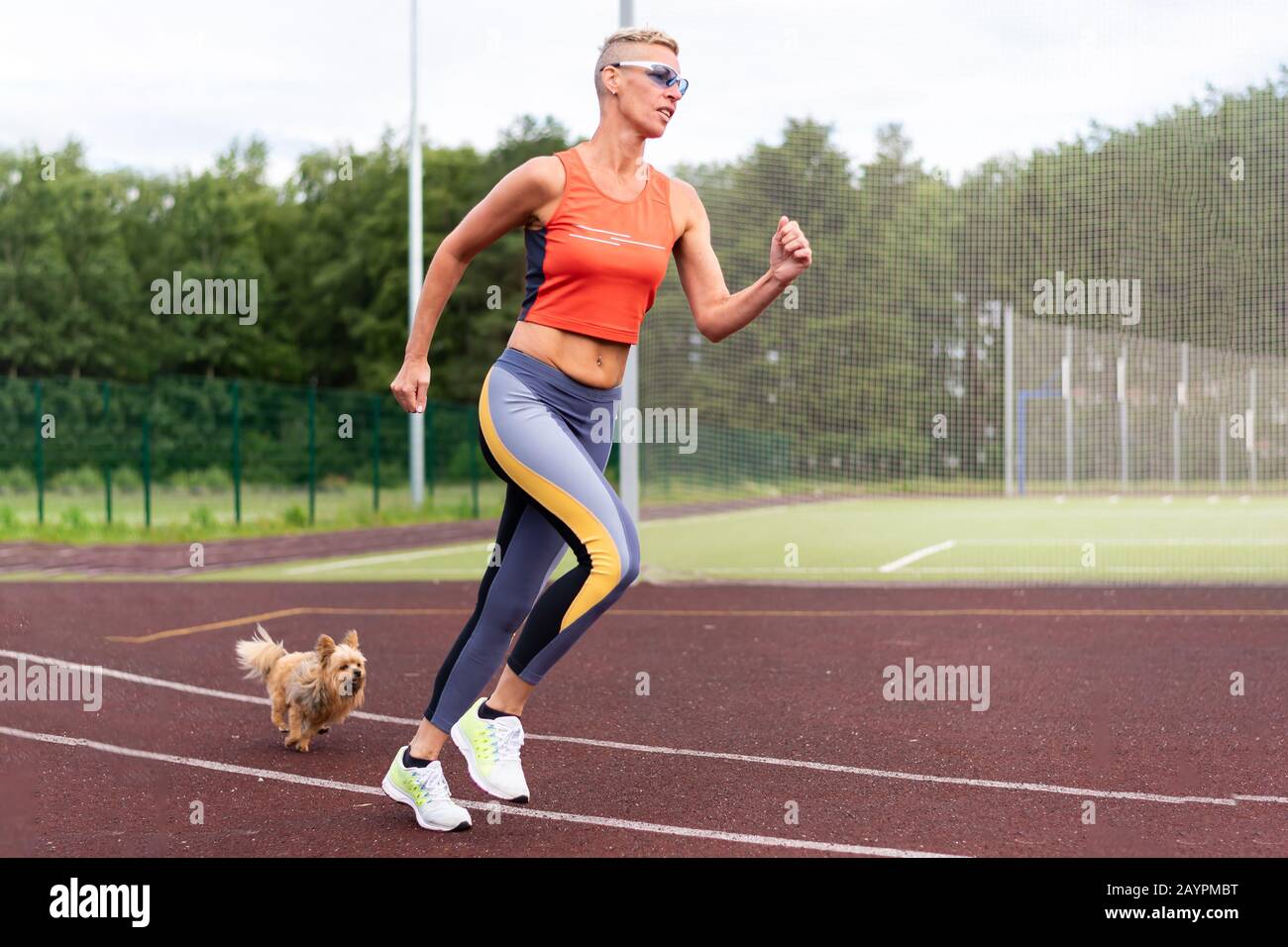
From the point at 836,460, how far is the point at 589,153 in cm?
1617

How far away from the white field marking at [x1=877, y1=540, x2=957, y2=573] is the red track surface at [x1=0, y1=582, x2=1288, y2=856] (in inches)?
189

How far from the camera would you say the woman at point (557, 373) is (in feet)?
13.5

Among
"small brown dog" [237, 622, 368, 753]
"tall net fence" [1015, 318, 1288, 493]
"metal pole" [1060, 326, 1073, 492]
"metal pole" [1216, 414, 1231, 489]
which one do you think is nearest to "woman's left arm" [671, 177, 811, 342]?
"small brown dog" [237, 622, 368, 753]

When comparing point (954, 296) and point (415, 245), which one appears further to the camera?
point (415, 245)

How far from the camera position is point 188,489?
73.5 feet

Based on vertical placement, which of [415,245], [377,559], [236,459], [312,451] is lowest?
[377,559]

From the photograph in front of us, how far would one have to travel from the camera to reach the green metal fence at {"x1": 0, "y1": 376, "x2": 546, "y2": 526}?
21062 mm

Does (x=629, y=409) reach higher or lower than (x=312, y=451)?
higher

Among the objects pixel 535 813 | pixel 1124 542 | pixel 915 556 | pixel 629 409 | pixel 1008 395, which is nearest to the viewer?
pixel 535 813

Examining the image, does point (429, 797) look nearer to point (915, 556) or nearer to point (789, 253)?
point (789, 253)

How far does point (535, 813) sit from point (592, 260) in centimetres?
180

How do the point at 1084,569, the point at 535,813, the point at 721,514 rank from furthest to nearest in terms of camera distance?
the point at 721,514, the point at 1084,569, the point at 535,813

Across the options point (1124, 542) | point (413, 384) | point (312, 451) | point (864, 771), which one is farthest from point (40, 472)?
point (413, 384)

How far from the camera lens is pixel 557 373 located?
13.8ft
